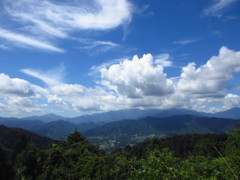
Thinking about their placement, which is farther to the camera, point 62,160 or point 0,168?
point 0,168

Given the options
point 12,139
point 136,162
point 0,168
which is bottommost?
point 12,139

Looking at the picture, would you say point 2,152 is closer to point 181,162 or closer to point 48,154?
point 48,154

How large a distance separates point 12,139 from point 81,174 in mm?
Answer: 155313

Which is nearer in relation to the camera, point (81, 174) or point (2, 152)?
point (81, 174)

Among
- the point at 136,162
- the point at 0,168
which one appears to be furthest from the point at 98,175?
the point at 0,168

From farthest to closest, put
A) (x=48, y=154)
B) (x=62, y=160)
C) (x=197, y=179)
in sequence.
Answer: (x=48, y=154)
(x=62, y=160)
(x=197, y=179)

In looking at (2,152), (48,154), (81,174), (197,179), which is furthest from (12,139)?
(197,179)

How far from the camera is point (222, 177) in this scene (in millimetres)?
10422

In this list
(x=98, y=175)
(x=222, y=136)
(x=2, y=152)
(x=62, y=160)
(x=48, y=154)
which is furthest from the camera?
(x=222, y=136)

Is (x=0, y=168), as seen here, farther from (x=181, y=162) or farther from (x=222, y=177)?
(x=222, y=177)

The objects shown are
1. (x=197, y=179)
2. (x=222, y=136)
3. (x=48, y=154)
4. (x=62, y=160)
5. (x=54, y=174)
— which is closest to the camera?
(x=197, y=179)

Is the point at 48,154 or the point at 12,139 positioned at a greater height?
the point at 48,154

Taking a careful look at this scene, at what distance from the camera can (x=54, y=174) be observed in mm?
16125

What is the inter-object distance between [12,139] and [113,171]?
6257 inches
